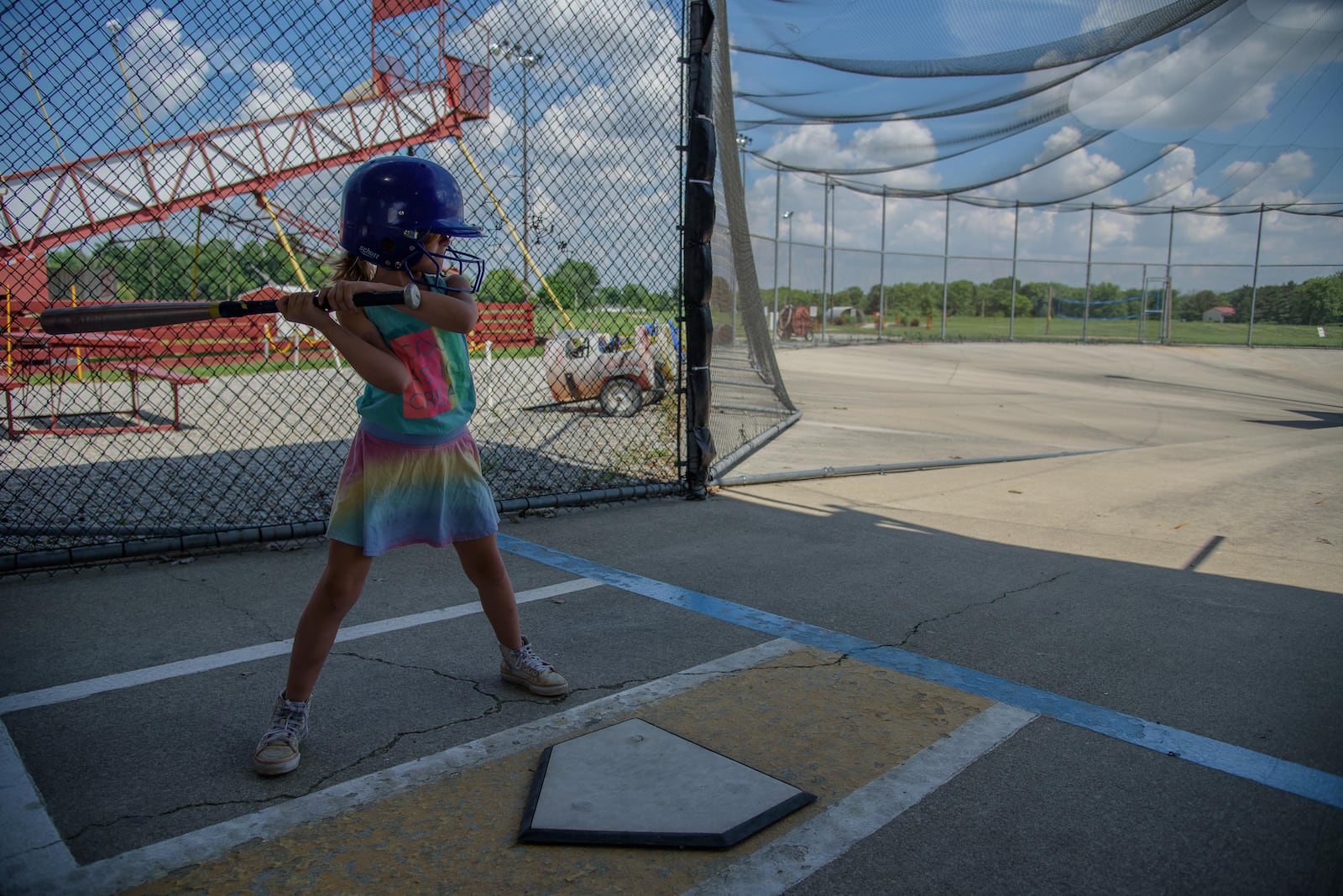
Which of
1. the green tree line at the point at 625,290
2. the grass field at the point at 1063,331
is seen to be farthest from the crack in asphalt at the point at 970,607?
the grass field at the point at 1063,331

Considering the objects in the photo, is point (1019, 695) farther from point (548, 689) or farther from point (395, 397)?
point (395, 397)

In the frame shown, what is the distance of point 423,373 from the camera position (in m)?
2.50

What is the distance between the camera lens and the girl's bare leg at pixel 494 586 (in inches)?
A: 107

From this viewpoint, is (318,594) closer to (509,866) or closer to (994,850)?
(509,866)

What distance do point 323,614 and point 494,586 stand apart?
20.5 inches

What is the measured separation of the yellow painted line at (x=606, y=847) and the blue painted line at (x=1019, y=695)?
0.14m

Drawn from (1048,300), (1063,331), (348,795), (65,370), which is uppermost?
(1048,300)

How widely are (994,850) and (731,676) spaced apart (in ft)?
3.62

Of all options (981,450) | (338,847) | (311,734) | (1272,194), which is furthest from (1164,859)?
(1272,194)

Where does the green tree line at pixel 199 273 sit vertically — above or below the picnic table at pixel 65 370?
above

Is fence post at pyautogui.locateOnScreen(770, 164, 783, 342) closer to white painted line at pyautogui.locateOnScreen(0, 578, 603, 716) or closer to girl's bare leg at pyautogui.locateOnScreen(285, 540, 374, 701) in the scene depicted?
white painted line at pyautogui.locateOnScreen(0, 578, 603, 716)

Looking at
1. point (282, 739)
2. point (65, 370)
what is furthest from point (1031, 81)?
point (65, 370)

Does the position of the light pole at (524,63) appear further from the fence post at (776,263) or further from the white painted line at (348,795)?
the fence post at (776,263)

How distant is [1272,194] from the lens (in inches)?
642
